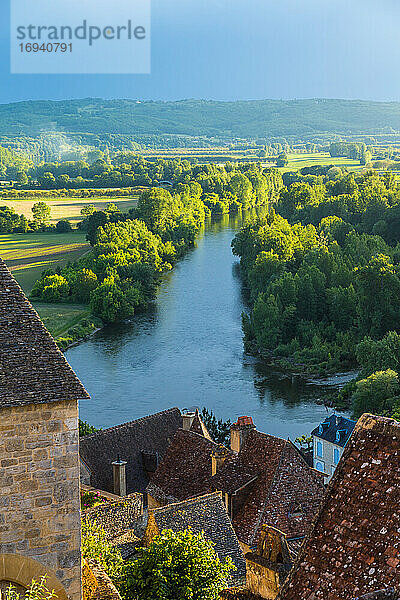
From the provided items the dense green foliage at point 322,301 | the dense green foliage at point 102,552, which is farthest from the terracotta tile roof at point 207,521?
the dense green foliage at point 322,301

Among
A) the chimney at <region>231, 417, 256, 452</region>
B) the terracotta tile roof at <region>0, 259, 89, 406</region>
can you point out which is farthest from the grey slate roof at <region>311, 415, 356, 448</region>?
the terracotta tile roof at <region>0, 259, 89, 406</region>

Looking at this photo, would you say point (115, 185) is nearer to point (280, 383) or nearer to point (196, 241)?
point (196, 241)

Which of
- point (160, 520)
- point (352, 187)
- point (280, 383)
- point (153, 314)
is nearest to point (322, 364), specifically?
point (280, 383)

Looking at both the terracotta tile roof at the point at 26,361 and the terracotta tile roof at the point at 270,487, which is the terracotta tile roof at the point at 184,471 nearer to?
the terracotta tile roof at the point at 270,487

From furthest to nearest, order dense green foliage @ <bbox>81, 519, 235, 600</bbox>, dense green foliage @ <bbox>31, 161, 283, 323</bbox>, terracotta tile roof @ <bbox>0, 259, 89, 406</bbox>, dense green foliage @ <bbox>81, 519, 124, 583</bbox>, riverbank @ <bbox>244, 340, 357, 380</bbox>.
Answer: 1. dense green foliage @ <bbox>31, 161, 283, 323</bbox>
2. riverbank @ <bbox>244, 340, 357, 380</bbox>
3. dense green foliage @ <bbox>81, 519, 124, 583</bbox>
4. dense green foliage @ <bbox>81, 519, 235, 600</bbox>
5. terracotta tile roof @ <bbox>0, 259, 89, 406</bbox>

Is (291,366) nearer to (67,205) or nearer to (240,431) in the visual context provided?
(240,431)

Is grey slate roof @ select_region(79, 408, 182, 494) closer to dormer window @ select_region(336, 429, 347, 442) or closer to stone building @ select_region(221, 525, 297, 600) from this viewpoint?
dormer window @ select_region(336, 429, 347, 442)

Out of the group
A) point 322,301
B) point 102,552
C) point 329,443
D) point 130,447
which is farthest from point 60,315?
point 102,552
